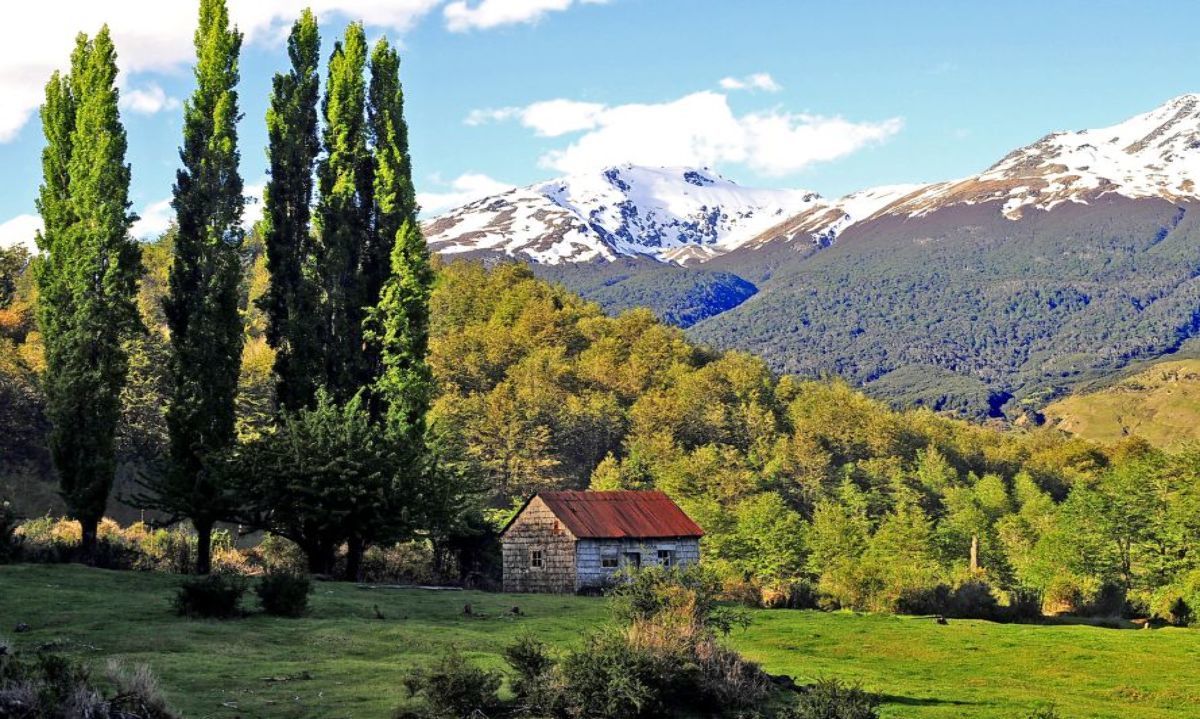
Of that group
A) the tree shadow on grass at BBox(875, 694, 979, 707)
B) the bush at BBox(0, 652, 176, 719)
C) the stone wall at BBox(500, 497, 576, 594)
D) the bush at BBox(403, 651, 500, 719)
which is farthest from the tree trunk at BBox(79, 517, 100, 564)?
the tree shadow on grass at BBox(875, 694, 979, 707)

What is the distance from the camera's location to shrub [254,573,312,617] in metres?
31.2

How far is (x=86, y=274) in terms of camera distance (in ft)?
141

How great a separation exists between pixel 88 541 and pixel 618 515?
22.7m

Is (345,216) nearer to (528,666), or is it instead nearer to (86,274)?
(86,274)

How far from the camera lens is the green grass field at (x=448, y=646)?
2234 cm

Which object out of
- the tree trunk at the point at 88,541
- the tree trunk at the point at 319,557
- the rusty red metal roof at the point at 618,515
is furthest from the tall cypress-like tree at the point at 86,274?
the rusty red metal roof at the point at 618,515

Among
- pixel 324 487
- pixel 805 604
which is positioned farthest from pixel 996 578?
pixel 324 487

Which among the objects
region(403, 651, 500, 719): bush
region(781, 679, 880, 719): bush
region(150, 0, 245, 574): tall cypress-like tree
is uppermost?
region(150, 0, 245, 574): tall cypress-like tree

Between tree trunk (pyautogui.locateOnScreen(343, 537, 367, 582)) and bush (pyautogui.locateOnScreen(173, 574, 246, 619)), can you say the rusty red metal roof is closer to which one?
tree trunk (pyautogui.locateOnScreen(343, 537, 367, 582))

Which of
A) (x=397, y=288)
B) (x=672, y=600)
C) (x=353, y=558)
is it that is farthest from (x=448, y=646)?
(x=397, y=288)

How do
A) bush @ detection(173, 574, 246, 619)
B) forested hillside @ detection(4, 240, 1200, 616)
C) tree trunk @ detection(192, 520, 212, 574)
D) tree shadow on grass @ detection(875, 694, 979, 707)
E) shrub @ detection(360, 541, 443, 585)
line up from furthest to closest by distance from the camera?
forested hillside @ detection(4, 240, 1200, 616), shrub @ detection(360, 541, 443, 585), tree trunk @ detection(192, 520, 212, 574), bush @ detection(173, 574, 246, 619), tree shadow on grass @ detection(875, 694, 979, 707)

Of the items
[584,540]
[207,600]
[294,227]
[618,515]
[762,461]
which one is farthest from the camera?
[762,461]

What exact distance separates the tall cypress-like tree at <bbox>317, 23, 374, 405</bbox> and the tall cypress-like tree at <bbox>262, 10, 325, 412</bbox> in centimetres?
61

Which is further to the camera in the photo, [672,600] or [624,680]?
[672,600]
